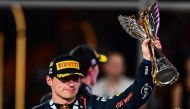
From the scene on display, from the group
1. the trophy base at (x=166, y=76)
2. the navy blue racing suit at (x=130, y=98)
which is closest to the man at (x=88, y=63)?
the navy blue racing suit at (x=130, y=98)

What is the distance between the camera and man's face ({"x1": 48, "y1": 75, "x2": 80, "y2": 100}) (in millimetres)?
6285

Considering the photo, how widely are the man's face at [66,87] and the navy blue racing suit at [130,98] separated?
0.09 meters

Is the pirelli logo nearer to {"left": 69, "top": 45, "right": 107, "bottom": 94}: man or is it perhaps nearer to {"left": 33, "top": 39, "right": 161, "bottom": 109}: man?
{"left": 33, "top": 39, "right": 161, "bottom": 109}: man

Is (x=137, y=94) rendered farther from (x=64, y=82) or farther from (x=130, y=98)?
(x=64, y=82)

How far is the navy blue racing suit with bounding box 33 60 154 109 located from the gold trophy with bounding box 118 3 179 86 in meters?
0.09

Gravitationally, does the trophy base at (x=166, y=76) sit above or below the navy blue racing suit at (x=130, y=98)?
above

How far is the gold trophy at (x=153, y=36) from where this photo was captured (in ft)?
19.7

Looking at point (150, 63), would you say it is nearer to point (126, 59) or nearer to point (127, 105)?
point (127, 105)

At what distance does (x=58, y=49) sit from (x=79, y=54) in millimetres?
3185

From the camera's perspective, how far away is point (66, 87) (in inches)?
247

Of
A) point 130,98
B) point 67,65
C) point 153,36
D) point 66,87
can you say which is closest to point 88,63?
point 67,65

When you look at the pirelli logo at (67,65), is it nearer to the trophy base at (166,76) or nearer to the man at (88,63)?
Answer: the trophy base at (166,76)

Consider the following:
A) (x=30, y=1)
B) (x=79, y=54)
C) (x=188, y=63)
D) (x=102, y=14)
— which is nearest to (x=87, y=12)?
(x=102, y=14)

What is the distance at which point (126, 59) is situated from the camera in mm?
10914
